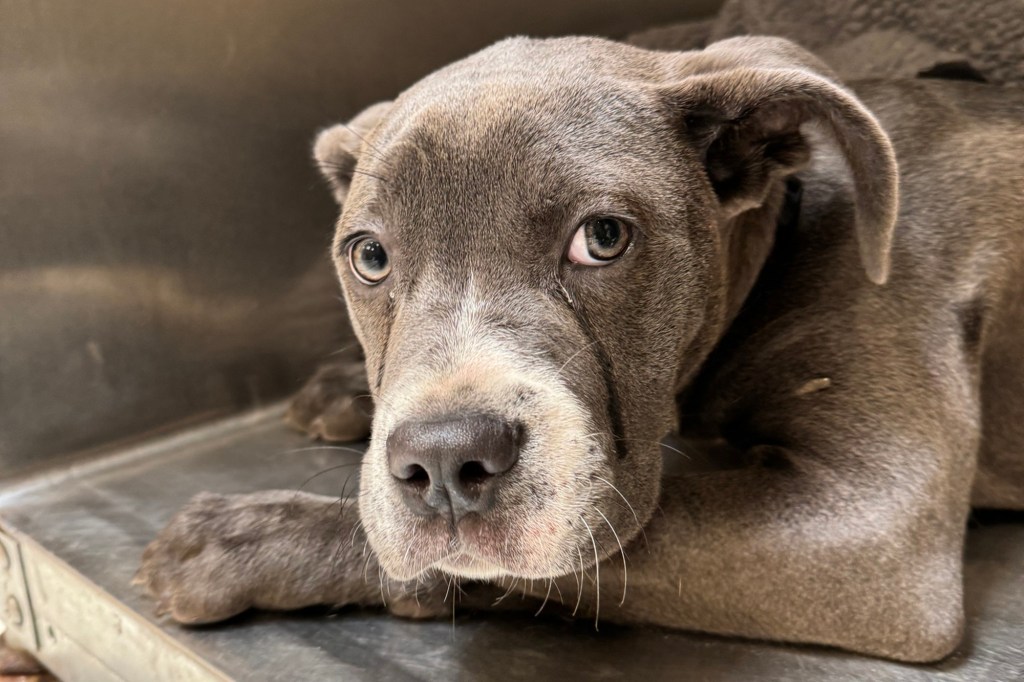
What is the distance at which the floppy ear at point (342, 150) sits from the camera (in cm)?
241

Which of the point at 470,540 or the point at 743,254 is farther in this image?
the point at 743,254

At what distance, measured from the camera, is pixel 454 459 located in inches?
60.2

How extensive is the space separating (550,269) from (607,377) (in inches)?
9.3

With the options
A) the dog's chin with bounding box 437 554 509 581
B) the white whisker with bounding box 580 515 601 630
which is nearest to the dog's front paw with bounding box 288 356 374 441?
the white whisker with bounding box 580 515 601 630

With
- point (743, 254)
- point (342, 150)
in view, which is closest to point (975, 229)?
point (743, 254)

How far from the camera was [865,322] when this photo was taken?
2.05 m

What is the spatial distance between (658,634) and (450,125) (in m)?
1.12

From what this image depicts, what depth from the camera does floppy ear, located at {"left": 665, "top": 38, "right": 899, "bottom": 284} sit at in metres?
1.84

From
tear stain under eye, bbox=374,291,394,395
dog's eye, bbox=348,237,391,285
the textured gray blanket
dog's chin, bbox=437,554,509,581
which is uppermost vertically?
the textured gray blanket

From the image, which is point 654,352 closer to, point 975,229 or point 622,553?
point 622,553

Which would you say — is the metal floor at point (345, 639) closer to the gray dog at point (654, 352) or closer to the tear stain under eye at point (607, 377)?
the gray dog at point (654, 352)

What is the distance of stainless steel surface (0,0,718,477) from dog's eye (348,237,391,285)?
4.41 ft

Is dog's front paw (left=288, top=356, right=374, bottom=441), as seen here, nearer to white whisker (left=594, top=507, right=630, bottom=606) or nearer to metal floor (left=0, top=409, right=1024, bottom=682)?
metal floor (left=0, top=409, right=1024, bottom=682)

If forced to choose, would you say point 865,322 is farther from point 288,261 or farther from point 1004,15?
point 288,261
